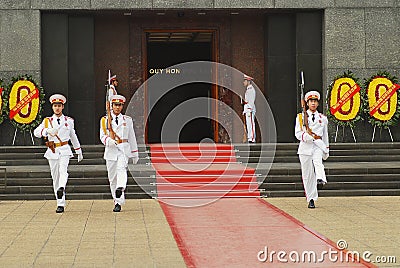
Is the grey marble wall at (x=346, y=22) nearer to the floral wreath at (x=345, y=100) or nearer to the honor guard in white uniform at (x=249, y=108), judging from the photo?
the floral wreath at (x=345, y=100)

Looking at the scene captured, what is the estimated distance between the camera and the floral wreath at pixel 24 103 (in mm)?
20562

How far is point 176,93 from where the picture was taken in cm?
2858

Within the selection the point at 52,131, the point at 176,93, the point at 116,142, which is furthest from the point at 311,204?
the point at 176,93

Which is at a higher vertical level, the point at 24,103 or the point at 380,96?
the point at 380,96

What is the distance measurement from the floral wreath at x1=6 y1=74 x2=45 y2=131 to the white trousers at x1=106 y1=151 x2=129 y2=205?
26.5 feet

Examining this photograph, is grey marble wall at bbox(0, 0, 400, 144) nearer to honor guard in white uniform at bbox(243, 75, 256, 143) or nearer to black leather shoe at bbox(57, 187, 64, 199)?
honor guard in white uniform at bbox(243, 75, 256, 143)

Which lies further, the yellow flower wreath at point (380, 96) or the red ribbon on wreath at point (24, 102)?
the yellow flower wreath at point (380, 96)

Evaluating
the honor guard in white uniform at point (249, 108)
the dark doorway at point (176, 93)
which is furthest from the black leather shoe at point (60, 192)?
the dark doorway at point (176, 93)

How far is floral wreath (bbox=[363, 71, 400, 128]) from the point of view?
21.0 meters

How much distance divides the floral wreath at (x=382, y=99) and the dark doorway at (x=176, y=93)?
6498 millimetres

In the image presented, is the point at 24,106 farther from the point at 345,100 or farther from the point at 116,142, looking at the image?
the point at 345,100

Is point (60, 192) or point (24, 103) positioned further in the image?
point (24, 103)

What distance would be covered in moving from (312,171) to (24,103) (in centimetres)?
1000

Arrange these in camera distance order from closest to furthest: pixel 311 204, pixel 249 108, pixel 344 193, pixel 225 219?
pixel 225 219 → pixel 311 204 → pixel 344 193 → pixel 249 108
